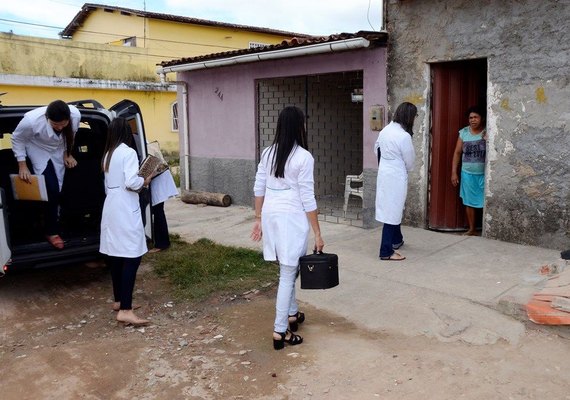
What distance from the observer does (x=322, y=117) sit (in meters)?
10.5

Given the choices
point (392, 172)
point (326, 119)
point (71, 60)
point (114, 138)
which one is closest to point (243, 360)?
point (114, 138)

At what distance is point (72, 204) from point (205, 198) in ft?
13.2

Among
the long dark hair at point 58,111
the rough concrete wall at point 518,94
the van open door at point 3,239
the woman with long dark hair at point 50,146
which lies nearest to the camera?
the van open door at point 3,239

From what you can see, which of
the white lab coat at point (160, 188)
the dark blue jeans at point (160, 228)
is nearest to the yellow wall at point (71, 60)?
the dark blue jeans at point (160, 228)

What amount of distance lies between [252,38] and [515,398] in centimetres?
2613

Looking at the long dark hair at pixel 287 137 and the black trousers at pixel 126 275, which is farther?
the black trousers at pixel 126 275

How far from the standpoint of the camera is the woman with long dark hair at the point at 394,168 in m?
5.82

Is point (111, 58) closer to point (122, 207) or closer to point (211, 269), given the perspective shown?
point (211, 269)

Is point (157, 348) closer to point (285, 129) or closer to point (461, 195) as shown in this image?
point (285, 129)

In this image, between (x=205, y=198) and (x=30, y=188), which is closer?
(x=30, y=188)

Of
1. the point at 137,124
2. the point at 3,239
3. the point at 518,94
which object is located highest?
the point at 518,94

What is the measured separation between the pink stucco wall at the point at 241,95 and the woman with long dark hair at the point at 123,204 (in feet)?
13.3

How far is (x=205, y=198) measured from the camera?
10430 millimetres

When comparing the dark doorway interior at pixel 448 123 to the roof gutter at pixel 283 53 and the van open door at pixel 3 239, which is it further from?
the van open door at pixel 3 239
